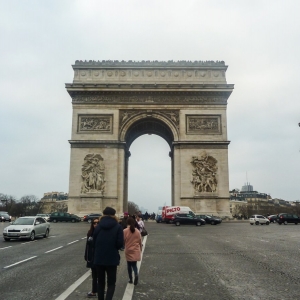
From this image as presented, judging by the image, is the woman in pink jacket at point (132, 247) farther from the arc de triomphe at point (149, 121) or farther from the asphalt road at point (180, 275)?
the arc de triomphe at point (149, 121)

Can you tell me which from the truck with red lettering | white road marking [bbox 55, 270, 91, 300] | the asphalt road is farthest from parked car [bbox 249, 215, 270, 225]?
white road marking [bbox 55, 270, 91, 300]

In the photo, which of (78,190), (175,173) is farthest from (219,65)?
(78,190)

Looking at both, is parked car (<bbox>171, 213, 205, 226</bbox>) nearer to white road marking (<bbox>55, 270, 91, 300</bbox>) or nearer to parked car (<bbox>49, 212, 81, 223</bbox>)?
parked car (<bbox>49, 212, 81, 223</bbox>)

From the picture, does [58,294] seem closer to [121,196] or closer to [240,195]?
[121,196]

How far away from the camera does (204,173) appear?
3819cm

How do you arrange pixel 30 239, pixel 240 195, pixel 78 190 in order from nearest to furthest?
pixel 30 239
pixel 78 190
pixel 240 195

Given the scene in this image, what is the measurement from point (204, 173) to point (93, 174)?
1138 cm

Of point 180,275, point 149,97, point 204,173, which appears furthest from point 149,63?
point 180,275

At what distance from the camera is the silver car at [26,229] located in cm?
1791

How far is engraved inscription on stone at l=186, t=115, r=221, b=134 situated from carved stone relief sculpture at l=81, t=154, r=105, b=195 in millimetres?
9929

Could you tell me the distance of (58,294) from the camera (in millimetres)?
6586

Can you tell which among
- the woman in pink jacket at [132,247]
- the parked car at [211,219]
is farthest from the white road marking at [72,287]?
the parked car at [211,219]

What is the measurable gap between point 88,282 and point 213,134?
108ft

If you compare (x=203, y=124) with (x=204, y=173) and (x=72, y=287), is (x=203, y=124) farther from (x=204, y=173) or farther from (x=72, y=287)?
(x=72, y=287)
